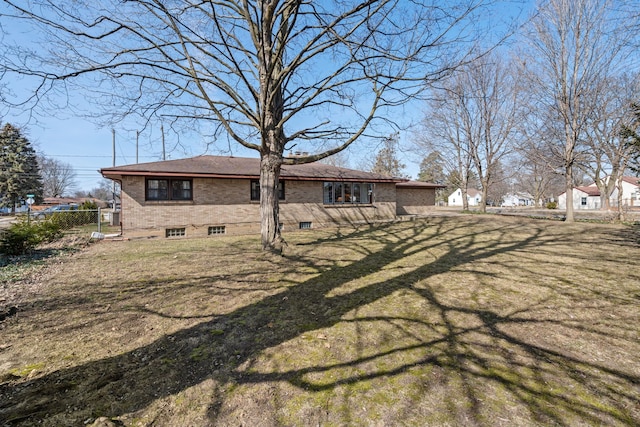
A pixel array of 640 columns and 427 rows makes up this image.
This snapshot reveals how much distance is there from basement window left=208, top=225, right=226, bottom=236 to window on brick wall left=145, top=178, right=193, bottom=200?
6.02ft

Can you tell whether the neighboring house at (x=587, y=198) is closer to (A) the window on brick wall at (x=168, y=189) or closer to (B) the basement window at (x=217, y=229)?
(B) the basement window at (x=217, y=229)

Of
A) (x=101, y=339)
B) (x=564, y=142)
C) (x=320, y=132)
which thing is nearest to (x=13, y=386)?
(x=101, y=339)

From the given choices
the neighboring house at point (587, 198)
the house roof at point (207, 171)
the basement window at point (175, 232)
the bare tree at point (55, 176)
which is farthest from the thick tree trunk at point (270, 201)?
the bare tree at point (55, 176)

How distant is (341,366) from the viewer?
2.85 metres

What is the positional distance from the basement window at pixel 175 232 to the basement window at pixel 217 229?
1.17 m

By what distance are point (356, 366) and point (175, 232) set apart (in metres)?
12.5

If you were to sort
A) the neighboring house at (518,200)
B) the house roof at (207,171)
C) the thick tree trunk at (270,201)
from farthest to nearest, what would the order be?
1. the neighboring house at (518,200)
2. the house roof at (207,171)
3. the thick tree trunk at (270,201)

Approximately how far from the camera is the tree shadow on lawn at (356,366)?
228 centimetres

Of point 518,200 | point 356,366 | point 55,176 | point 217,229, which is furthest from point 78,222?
point 518,200

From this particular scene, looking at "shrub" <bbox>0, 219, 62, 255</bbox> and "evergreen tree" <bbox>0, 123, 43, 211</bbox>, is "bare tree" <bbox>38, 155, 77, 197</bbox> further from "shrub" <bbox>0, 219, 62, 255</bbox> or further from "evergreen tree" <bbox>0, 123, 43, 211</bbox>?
"shrub" <bbox>0, 219, 62, 255</bbox>

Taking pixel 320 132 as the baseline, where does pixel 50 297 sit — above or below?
below

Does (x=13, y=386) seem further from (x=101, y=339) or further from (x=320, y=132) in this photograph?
(x=320, y=132)

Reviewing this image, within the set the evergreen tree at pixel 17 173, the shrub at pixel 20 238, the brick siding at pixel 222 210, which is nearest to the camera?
the shrub at pixel 20 238

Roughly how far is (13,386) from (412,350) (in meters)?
4.04
